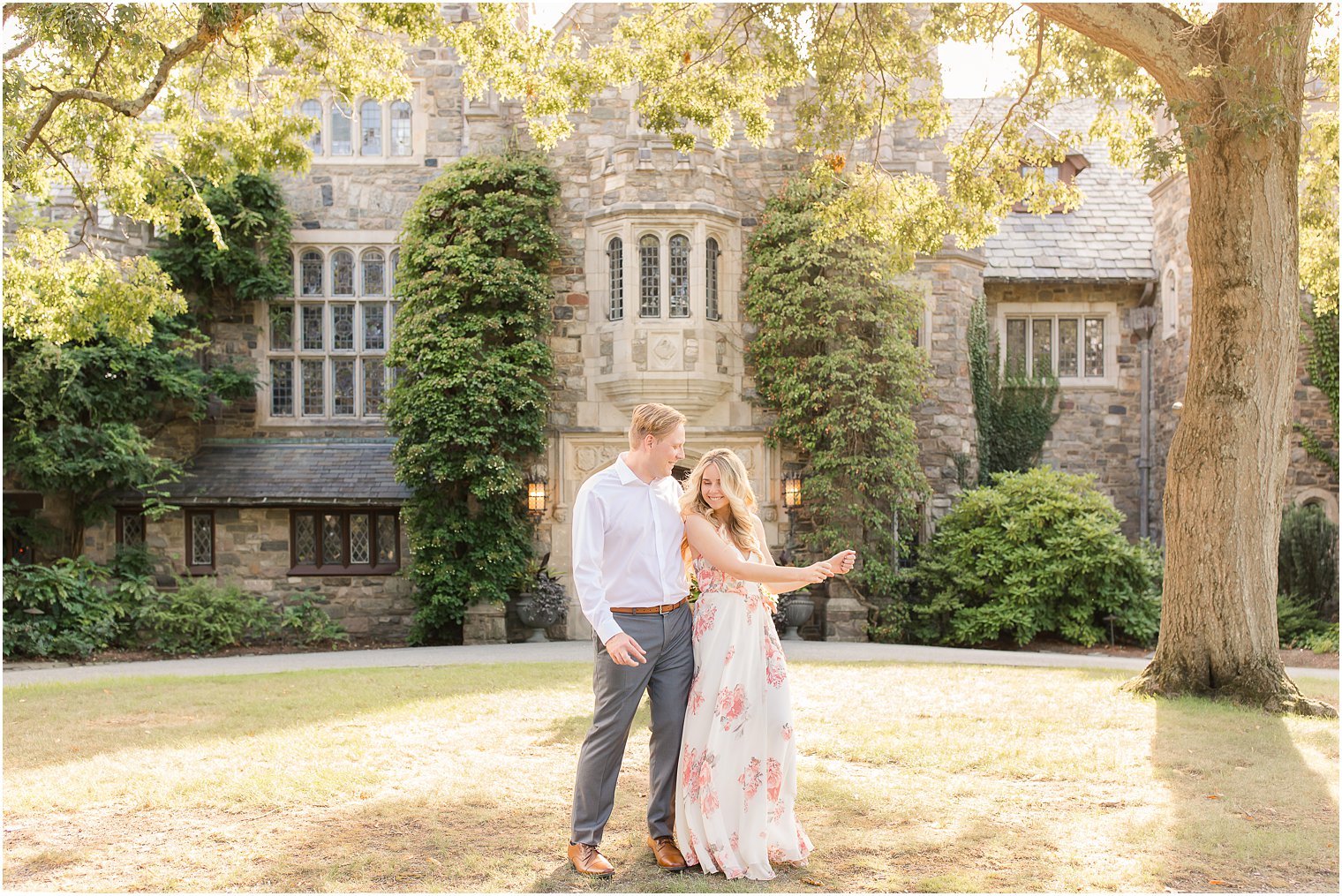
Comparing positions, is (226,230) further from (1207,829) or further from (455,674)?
(1207,829)

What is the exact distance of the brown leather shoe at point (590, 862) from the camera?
13.4ft

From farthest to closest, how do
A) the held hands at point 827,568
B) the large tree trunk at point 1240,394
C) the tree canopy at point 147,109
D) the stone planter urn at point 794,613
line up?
1. the stone planter urn at point 794,613
2. the tree canopy at point 147,109
3. the large tree trunk at point 1240,394
4. the held hands at point 827,568

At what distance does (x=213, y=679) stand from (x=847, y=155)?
10.0 m

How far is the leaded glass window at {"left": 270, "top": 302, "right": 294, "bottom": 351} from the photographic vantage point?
626 inches

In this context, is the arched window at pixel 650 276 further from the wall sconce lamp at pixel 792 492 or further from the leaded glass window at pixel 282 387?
the leaded glass window at pixel 282 387

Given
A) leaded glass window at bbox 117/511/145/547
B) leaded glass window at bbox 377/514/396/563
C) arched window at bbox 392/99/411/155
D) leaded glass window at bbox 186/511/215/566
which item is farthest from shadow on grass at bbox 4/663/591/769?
arched window at bbox 392/99/411/155

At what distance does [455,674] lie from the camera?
990 centimetres

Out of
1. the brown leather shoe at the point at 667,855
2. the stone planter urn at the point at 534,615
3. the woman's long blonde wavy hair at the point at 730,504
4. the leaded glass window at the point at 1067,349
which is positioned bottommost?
the stone planter urn at the point at 534,615

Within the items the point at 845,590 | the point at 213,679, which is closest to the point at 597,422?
the point at 845,590

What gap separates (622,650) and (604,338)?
10.3 m

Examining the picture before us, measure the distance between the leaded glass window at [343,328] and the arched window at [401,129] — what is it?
93.4 inches

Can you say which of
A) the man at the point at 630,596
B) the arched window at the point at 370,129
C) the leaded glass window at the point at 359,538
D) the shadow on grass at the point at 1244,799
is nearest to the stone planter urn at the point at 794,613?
the leaded glass window at the point at 359,538

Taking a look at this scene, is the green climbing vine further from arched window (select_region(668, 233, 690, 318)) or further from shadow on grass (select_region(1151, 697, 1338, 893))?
shadow on grass (select_region(1151, 697, 1338, 893))

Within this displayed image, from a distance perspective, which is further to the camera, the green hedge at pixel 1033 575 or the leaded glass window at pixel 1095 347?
the leaded glass window at pixel 1095 347
